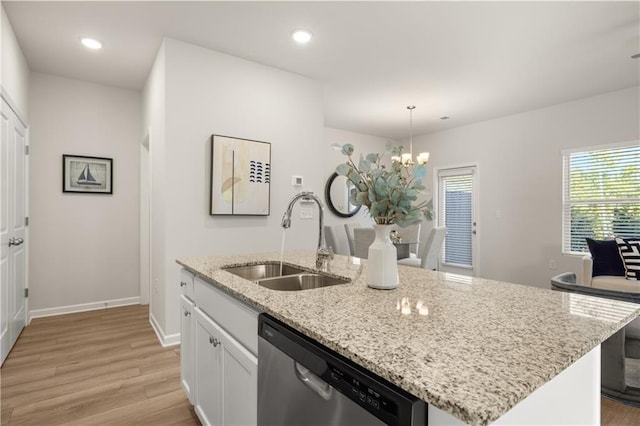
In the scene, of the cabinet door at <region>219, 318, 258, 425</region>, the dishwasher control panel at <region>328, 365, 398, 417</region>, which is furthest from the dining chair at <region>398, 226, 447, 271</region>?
the dishwasher control panel at <region>328, 365, 398, 417</region>

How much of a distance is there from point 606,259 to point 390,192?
3.58 metres

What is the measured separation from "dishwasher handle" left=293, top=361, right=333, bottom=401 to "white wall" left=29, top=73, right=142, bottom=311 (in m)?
3.95

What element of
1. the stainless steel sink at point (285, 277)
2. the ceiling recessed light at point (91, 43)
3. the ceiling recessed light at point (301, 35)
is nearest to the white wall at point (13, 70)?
the ceiling recessed light at point (91, 43)

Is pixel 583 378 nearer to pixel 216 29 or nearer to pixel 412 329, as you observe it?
pixel 412 329

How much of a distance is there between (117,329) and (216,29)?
2903 millimetres

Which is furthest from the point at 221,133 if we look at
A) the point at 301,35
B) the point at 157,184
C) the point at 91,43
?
the point at 91,43

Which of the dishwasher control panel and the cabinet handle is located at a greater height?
the cabinet handle

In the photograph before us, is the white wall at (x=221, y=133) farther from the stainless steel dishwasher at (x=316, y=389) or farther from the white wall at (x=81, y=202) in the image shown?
the stainless steel dishwasher at (x=316, y=389)

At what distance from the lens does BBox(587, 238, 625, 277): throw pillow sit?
3.38 meters

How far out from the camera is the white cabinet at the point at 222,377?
1.15 meters

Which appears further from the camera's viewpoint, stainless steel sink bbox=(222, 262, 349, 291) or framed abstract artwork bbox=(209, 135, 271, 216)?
framed abstract artwork bbox=(209, 135, 271, 216)

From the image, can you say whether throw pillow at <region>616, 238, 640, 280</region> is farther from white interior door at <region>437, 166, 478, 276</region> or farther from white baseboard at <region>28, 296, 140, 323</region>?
white baseboard at <region>28, 296, 140, 323</region>

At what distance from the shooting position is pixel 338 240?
5605 millimetres

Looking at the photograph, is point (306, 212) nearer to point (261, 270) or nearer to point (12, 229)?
point (261, 270)
